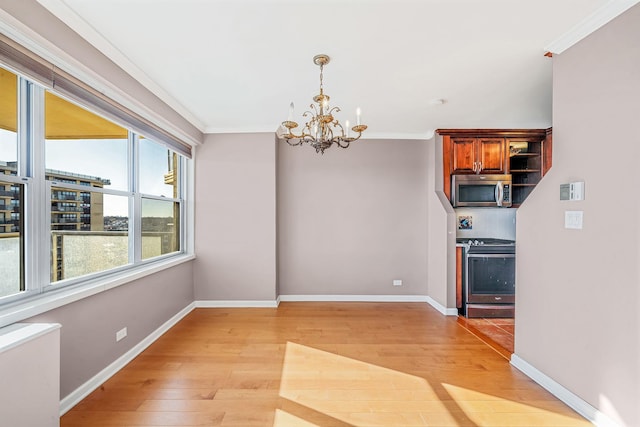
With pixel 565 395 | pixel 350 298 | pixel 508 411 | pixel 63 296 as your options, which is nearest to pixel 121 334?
pixel 63 296

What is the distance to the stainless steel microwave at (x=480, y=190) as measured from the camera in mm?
3938

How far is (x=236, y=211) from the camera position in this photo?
4.08 m

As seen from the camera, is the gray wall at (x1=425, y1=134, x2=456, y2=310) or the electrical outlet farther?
the gray wall at (x1=425, y1=134, x2=456, y2=310)

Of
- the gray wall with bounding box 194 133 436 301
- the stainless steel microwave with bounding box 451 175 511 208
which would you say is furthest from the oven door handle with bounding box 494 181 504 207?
the gray wall with bounding box 194 133 436 301

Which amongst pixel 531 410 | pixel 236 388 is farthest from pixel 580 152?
pixel 236 388

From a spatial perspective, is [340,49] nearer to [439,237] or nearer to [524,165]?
[439,237]

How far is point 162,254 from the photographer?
3.52 m

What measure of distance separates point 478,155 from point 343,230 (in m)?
2.15

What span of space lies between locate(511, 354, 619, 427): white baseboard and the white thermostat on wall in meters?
1.35

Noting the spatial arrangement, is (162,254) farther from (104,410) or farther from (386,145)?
(386,145)

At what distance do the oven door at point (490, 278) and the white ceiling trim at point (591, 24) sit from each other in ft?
8.09

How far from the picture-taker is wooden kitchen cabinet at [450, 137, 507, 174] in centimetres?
395

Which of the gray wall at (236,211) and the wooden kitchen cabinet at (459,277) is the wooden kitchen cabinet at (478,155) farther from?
the gray wall at (236,211)

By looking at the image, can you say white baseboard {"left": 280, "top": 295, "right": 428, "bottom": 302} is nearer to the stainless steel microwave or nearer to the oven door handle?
the stainless steel microwave
